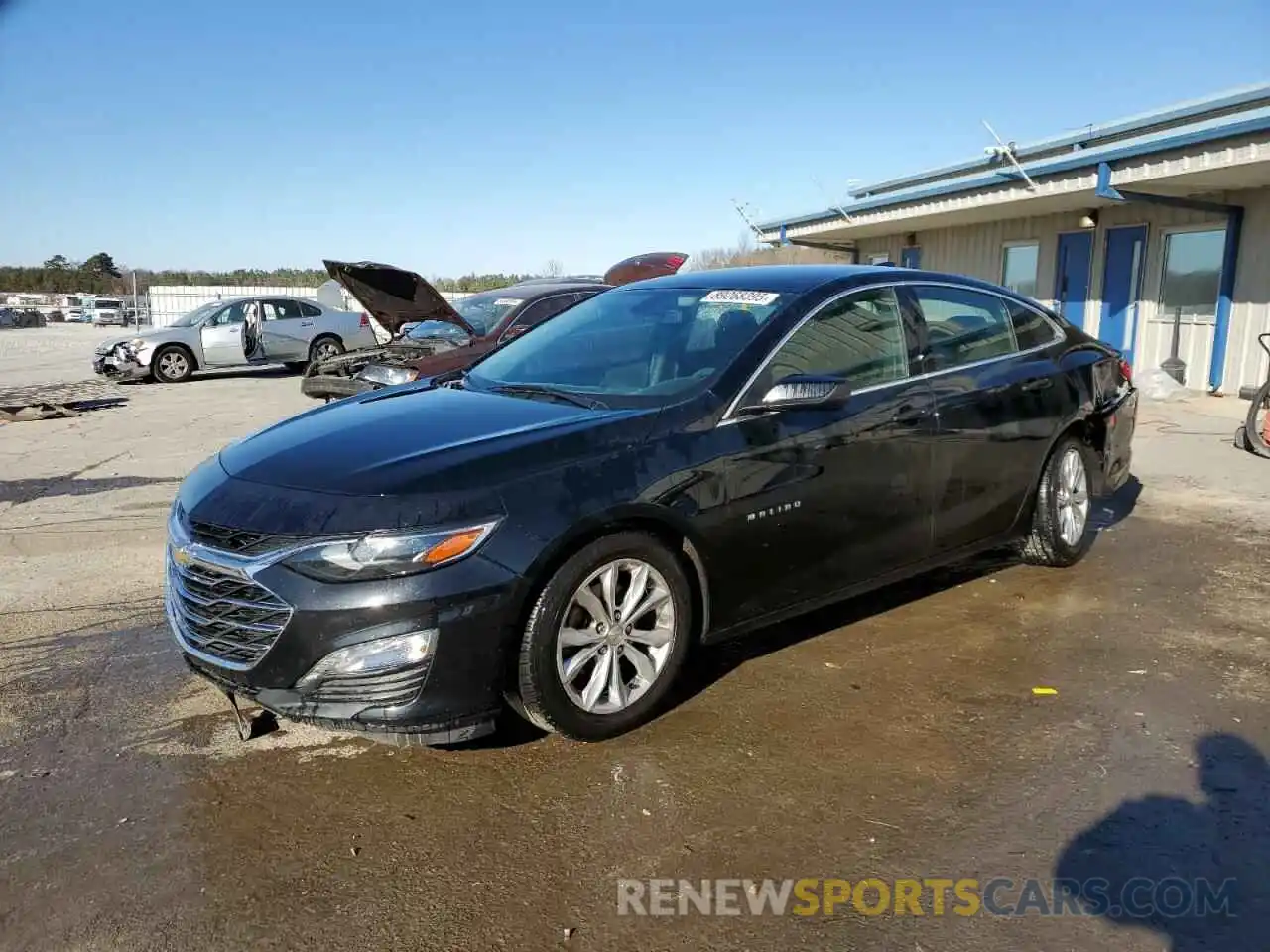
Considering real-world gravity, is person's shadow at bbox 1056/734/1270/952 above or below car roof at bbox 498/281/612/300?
below

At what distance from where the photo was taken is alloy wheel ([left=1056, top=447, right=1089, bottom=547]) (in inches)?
205

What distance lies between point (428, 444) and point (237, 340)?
1690 centimetres

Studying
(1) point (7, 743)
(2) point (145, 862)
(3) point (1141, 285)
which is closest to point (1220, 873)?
(2) point (145, 862)

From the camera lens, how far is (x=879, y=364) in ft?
14.1

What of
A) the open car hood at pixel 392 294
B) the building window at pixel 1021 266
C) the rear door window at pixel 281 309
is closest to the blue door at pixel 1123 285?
the building window at pixel 1021 266

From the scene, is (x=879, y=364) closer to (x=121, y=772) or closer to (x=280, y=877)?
(x=280, y=877)

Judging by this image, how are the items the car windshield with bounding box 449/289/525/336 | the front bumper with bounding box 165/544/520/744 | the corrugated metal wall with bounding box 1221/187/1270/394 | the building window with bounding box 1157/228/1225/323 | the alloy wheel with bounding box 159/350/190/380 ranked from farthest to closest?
the alloy wheel with bounding box 159/350/190/380 < the building window with bounding box 1157/228/1225/323 < the corrugated metal wall with bounding box 1221/187/1270/394 < the car windshield with bounding box 449/289/525/336 < the front bumper with bounding box 165/544/520/744

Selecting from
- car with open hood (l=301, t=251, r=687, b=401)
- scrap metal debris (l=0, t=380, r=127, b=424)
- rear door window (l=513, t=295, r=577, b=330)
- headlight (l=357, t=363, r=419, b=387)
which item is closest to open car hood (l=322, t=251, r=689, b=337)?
car with open hood (l=301, t=251, r=687, b=401)

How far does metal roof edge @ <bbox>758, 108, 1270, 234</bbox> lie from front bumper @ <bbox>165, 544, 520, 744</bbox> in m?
10.8

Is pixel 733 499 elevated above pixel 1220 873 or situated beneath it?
elevated above

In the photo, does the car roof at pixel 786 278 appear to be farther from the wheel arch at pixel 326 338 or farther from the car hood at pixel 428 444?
the wheel arch at pixel 326 338

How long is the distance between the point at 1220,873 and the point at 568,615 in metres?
2.02

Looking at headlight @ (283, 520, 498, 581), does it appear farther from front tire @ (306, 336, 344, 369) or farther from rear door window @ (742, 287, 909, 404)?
front tire @ (306, 336, 344, 369)

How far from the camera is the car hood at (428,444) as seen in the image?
3109mm
